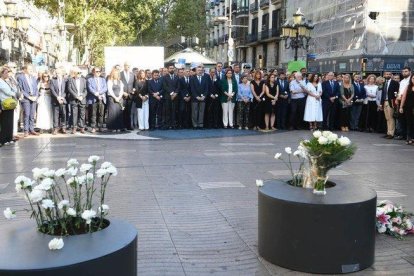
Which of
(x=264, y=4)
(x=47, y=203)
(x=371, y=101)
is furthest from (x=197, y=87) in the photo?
(x=264, y=4)

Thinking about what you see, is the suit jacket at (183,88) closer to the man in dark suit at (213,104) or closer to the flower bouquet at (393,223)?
the man in dark suit at (213,104)

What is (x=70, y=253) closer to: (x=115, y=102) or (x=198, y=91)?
(x=115, y=102)

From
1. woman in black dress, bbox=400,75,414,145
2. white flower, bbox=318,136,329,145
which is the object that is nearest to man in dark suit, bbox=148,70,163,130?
woman in black dress, bbox=400,75,414,145

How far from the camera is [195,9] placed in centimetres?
6172

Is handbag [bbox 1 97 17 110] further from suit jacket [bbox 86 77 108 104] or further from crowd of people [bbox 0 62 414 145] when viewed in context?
suit jacket [bbox 86 77 108 104]

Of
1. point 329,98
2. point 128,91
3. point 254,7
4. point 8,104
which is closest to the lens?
point 8,104

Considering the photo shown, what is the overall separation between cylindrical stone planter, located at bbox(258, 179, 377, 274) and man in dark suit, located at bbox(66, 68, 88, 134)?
1145 centimetres

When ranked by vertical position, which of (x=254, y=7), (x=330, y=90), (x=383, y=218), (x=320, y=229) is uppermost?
(x=254, y=7)

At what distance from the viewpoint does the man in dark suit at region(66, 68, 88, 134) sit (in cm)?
1508

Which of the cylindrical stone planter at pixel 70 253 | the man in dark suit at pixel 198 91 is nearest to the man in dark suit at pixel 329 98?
the man in dark suit at pixel 198 91

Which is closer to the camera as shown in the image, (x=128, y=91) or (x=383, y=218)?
(x=383, y=218)

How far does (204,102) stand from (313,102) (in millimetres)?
3530

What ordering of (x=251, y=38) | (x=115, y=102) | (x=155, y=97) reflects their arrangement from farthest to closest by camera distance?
(x=251, y=38) → (x=155, y=97) → (x=115, y=102)

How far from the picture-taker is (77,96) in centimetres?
1506
